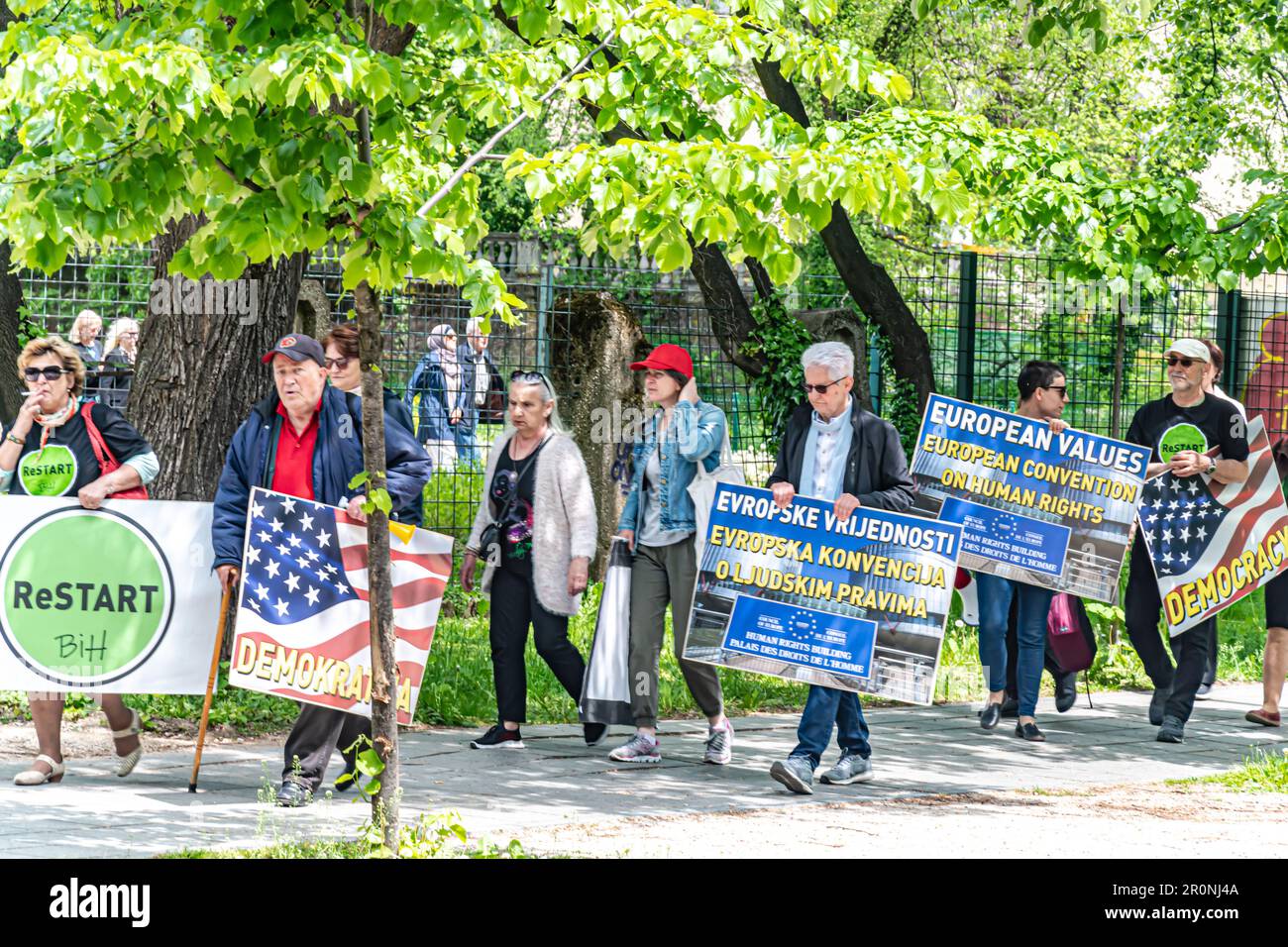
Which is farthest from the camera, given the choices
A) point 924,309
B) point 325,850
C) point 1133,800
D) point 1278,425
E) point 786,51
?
point 1278,425

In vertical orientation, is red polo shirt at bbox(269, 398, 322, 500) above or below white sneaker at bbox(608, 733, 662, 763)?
above

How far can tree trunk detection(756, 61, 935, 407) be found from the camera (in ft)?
48.6

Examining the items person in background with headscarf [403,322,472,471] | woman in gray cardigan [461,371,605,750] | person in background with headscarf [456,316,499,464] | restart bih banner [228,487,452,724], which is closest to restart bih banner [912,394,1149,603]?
woman in gray cardigan [461,371,605,750]

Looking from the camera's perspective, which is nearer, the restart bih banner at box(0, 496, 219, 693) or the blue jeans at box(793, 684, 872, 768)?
the restart bih banner at box(0, 496, 219, 693)

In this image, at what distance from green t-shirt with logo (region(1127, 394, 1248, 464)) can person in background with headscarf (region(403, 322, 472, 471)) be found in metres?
5.65

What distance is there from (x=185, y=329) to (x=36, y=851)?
4.04 m

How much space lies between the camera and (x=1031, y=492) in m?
9.38

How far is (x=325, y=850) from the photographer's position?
5680mm

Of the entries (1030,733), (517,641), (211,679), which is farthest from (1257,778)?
(211,679)

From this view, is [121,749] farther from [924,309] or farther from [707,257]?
[924,309]

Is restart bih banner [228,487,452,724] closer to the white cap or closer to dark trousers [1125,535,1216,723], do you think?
dark trousers [1125,535,1216,723]

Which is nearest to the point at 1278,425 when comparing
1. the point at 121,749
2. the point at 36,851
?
the point at 121,749

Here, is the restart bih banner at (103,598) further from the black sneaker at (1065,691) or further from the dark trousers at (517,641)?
the black sneaker at (1065,691)

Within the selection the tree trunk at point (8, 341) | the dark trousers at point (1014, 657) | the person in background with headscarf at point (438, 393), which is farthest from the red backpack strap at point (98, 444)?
the person in background with headscarf at point (438, 393)
